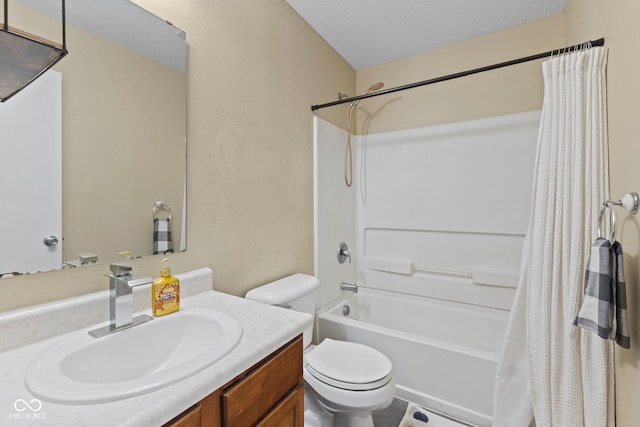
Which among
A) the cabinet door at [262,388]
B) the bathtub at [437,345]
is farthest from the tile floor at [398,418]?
the cabinet door at [262,388]

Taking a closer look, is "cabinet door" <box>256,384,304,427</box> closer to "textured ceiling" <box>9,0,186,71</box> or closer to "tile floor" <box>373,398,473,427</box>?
"tile floor" <box>373,398,473,427</box>

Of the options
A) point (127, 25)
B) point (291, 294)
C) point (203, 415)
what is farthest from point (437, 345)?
point (127, 25)

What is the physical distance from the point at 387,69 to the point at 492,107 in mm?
937

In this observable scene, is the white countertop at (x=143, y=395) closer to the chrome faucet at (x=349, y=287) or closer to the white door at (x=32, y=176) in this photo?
the white door at (x=32, y=176)

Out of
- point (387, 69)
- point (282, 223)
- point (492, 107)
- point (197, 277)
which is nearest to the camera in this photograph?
point (197, 277)

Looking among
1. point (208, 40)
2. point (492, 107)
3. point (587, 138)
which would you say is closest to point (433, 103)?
point (492, 107)

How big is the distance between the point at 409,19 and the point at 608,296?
1939 millimetres

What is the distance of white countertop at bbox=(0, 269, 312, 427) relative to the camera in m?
0.51

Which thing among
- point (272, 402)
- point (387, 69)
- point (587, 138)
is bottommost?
point (272, 402)

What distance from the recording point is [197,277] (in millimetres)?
1212

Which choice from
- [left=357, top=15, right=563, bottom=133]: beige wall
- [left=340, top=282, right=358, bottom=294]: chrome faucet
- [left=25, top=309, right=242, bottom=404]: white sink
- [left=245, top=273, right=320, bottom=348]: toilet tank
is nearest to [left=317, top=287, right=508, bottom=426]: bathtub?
[left=340, top=282, right=358, bottom=294]: chrome faucet

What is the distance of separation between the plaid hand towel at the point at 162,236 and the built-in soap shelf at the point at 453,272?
1.82m

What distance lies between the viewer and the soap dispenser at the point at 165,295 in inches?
38.6

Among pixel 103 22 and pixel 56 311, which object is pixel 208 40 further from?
pixel 56 311
